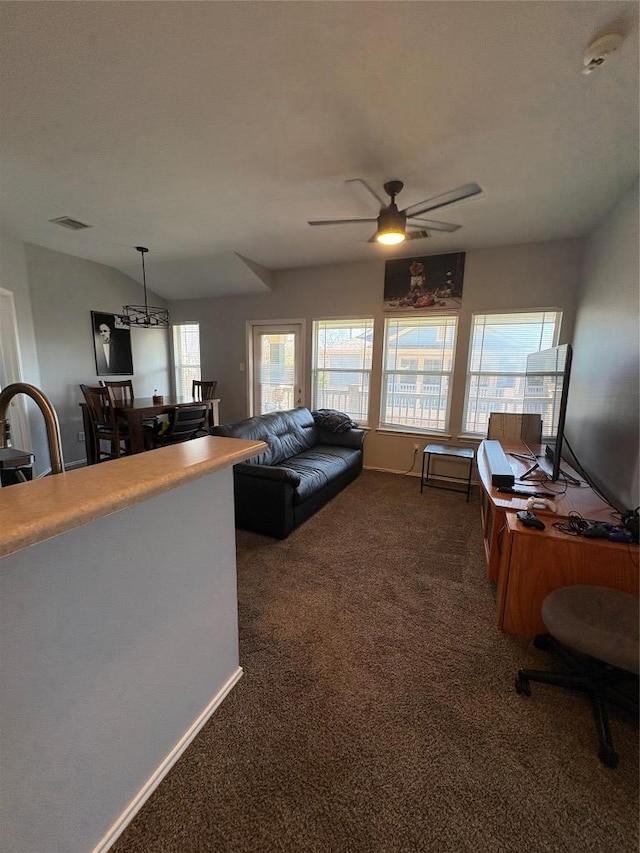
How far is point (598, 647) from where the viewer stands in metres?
1.24

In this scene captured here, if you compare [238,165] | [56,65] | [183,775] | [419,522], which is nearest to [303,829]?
[183,775]

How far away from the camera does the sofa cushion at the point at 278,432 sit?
3238mm

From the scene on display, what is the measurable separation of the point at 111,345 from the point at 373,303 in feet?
13.3

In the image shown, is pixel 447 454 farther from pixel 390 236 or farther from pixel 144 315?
pixel 144 315

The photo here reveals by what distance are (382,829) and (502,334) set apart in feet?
13.9

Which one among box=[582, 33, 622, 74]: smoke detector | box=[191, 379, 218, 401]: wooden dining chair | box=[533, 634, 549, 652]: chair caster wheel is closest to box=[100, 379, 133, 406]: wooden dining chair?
box=[191, 379, 218, 401]: wooden dining chair

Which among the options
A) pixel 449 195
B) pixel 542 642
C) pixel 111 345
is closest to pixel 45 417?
pixel 542 642

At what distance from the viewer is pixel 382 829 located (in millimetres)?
1071

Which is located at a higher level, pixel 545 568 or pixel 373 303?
pixel 373 303

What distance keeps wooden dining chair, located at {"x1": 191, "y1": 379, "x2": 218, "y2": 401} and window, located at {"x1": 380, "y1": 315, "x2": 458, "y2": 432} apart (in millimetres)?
2833

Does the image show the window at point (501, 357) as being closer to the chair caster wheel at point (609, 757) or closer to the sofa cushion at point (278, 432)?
the sofa cushion at point (278, 432)

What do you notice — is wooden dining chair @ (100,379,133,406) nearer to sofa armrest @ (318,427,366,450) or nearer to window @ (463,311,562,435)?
sofa armrest @ (318,427,366,450)

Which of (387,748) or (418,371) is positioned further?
(418,371)

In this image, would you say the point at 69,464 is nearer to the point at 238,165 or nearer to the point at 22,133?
the point at 22,133
